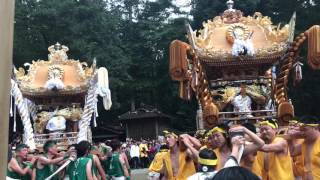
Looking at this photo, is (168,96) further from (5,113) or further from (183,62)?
(5,113)

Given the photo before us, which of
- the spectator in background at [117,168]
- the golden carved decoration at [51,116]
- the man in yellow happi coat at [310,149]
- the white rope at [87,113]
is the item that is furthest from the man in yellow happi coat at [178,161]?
the golden carved decoration at [51,116]

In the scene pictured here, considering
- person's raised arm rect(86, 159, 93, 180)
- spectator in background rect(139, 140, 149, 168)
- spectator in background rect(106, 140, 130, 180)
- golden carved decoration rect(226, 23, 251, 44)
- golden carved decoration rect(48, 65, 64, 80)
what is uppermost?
golden carved decoration rect(226, 23, 251, 44)

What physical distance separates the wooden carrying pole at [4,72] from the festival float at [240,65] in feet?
32.2

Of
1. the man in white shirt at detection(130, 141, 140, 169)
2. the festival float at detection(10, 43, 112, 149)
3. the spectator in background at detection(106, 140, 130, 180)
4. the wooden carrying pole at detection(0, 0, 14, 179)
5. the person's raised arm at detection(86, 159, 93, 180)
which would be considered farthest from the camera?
the man in white shirt at detection(130, 141, 140, 169)

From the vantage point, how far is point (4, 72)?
2.04m

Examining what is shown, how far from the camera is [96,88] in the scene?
1684 cm

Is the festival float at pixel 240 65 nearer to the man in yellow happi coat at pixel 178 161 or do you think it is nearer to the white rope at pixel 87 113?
the man in yellow happi coat at pixel 178 161

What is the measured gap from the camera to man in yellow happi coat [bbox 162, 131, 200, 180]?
22.5 feet

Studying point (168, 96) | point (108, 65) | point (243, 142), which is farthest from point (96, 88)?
point (168, 96)

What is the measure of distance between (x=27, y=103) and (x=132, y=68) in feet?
56.7

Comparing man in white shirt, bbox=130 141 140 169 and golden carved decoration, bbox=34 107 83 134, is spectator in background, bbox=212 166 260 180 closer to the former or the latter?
golden carved decoration, bbox=34 107 83 134

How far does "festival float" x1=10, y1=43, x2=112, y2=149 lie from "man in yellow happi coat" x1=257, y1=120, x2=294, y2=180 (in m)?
10.9

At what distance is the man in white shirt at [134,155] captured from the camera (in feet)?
79.2

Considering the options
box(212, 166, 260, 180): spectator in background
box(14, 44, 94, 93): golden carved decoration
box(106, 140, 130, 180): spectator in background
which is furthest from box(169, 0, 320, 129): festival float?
box(212, 166, 260, 180): spectator in background
